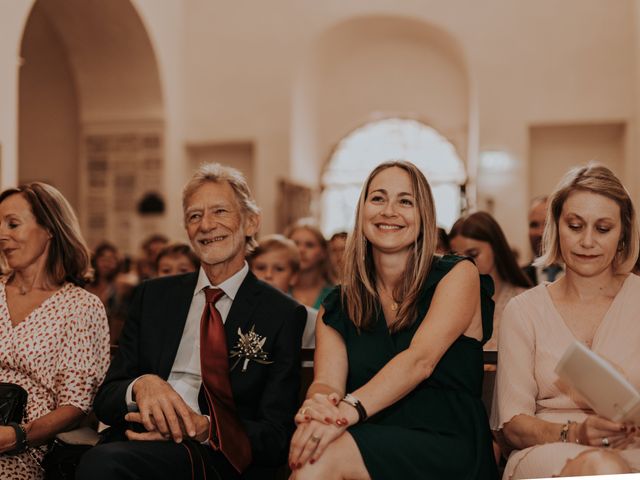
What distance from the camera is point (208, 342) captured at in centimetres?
278

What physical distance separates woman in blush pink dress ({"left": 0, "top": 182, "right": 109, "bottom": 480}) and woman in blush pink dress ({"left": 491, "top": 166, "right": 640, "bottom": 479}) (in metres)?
1.45

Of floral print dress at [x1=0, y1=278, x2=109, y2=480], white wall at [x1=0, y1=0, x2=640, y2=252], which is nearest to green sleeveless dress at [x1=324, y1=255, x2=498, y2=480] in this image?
floral print dress at [x1=0, y1=278, x2=109, y2=480]

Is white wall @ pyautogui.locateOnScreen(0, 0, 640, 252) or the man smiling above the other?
white wall @ pyautogui.locateOnScreen(0, 0, 640, 252)

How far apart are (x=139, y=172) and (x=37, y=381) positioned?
24.1ft

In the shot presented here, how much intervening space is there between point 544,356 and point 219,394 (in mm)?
1050

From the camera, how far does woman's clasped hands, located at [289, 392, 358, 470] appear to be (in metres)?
2.36

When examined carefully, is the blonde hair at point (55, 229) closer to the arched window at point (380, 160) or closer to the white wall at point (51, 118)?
the arched window at point (380, 160)

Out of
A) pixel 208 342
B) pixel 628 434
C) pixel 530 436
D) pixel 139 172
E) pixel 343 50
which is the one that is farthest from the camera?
pixel 343 50

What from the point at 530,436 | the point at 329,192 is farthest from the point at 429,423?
the point at 329,192

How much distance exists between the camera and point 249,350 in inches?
111

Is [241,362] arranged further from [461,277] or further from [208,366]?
[461,277]

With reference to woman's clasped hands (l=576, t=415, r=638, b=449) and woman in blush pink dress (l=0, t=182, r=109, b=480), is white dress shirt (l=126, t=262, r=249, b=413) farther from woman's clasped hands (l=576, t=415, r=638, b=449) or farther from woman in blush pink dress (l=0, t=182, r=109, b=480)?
woman's clasped hands (l=576, t=415, r=638, b=449)

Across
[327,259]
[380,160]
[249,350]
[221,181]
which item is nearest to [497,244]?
[327,259]

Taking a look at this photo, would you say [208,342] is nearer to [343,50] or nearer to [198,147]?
[198,147]
